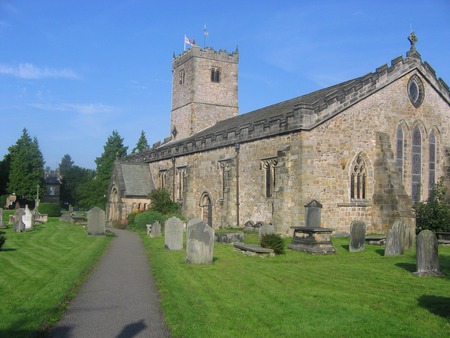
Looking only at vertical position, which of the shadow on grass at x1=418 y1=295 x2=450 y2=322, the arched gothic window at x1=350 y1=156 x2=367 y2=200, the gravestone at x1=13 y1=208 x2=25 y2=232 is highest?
the arched gothic window at x1=350 y1=156 x2=367 y2=200

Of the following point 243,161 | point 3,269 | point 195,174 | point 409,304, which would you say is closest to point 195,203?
point 195,174

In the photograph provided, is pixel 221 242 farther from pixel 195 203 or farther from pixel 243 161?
pixel 195 203

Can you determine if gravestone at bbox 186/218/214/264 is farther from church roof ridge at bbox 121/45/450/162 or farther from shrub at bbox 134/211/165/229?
shrub at bbox 134/211/165/229

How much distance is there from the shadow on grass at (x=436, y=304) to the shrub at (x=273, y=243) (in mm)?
8296

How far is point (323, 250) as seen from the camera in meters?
18.9

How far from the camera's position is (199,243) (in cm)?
1579

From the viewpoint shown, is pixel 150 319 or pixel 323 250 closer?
pixel 150 319

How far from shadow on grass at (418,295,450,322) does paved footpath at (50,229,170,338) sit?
5.00 m

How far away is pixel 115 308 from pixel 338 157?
63.5 ft

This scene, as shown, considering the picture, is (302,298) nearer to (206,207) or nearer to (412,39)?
(412,39)

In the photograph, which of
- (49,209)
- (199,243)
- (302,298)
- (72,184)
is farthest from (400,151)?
(72,184)

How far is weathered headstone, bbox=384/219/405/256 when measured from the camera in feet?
59.5

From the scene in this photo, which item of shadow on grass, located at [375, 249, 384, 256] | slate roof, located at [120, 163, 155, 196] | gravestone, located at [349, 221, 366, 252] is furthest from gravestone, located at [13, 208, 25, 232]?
shadow on grass, located at [375, 249, 384, 256]

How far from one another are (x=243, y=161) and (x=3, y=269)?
1924cm
